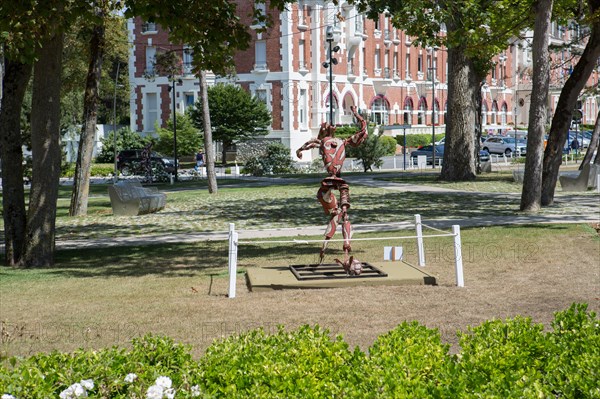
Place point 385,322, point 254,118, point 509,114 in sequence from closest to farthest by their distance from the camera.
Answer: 1. point 385,322
2. point 254,118
3. point 509,114

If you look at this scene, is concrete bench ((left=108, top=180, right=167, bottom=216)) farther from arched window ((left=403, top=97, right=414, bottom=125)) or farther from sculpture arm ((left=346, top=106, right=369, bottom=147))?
arched window ((left=403, top=97, right=414, bottom=125))

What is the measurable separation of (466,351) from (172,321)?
4.98 meters

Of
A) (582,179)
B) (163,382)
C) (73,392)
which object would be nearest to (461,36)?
(582,179)

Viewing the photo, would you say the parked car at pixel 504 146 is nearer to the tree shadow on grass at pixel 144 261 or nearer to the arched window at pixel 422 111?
the arched window at pixel 422 111

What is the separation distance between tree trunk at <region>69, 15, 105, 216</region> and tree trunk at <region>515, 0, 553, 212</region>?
11.5m

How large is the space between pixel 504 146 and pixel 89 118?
45409 millimetres

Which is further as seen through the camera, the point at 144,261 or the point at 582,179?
the point at 582,179

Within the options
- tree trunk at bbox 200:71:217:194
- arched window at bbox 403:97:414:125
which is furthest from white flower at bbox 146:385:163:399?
arched window at bbox 403:97:414:125

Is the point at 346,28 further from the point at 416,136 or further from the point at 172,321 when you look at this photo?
the point at 172,321

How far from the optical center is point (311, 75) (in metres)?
60.4

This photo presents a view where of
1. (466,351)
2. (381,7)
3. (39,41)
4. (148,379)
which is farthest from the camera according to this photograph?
(381,7)

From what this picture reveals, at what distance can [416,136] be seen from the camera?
230ft

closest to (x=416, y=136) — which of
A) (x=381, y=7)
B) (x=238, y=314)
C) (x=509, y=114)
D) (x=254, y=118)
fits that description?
(x=254, y=118)

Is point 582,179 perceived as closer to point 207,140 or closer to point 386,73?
point 207,140
